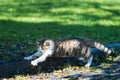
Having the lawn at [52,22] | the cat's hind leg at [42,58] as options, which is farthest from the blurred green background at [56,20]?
the cat's hind leg at [42,58]

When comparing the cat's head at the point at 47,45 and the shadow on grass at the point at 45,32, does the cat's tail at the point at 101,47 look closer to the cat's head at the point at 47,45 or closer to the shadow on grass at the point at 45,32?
the shadow on grass at the point at 45,32

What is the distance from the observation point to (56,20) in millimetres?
14688

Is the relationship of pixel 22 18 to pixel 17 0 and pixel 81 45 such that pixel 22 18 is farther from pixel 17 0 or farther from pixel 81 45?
pixel 81 45

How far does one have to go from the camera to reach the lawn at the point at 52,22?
1162cm

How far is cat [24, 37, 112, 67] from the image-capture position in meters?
8.98

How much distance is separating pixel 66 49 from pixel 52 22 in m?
5.16

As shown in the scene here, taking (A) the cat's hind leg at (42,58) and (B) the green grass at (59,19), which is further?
(B) the green grass at (59,19)

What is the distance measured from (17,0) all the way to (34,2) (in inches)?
28.1

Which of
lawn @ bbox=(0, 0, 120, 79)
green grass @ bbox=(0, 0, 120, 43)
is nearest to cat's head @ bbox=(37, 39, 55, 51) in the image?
lawn @ bbox=(0, 0, 120, 79)

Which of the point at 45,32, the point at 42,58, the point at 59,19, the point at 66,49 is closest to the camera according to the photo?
the point at 42,58

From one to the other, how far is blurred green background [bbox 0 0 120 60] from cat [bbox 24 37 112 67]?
4.74 feet

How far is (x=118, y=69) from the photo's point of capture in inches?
366

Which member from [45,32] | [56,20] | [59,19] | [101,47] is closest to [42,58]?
[101,47]

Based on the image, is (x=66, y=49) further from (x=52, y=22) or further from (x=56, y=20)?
(x=56, y=20)
